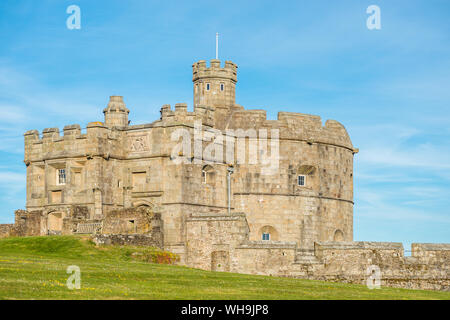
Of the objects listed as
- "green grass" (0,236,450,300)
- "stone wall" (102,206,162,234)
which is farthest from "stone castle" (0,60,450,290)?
"green grass" (0,236,450,300)

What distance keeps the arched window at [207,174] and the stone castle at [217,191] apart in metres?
0.08

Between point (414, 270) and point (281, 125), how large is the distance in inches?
669

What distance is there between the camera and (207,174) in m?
51.8

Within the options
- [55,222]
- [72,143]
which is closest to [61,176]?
[72,143]

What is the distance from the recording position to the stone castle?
4341 centimetres

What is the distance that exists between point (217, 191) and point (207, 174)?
56.9 inches

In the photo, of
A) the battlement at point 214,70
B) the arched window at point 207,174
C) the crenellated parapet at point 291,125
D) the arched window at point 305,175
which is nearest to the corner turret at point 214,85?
the battlement at point 214,70

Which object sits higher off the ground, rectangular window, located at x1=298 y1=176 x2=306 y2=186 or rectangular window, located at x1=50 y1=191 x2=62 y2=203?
rectangular window, located at x1=298 y1=176 x2=306 y2=186

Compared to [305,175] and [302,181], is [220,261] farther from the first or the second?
[305,175]

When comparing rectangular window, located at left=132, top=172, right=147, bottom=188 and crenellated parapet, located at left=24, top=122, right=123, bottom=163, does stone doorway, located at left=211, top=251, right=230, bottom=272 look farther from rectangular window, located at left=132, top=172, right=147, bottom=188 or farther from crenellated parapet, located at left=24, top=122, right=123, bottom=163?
crenellated parapet, located at left=24, top=122, right=123, bottom=163

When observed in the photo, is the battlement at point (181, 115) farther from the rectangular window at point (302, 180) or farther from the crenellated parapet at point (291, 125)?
the rectangular window at point (302, 180)

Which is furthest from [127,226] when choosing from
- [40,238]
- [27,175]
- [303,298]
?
[303,298]

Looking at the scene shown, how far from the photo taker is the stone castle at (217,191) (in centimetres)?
4341

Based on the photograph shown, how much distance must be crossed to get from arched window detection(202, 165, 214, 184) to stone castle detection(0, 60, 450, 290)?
0.08 m
